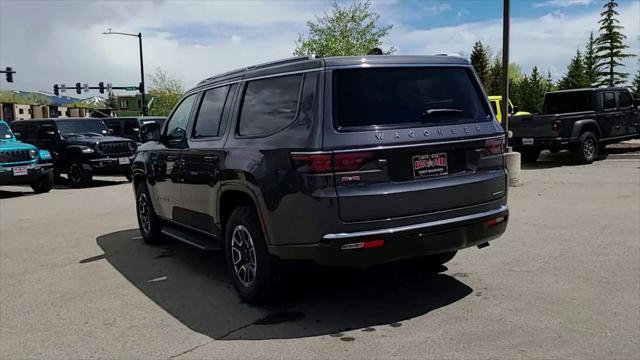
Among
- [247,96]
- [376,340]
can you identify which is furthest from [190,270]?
[376,340]

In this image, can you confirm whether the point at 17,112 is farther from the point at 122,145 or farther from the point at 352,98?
the point at 352,98

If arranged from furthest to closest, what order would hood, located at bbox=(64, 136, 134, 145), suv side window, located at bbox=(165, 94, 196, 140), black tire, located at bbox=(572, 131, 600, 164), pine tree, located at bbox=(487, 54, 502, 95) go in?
1. pine tree, located at bbox=(487, 54, 502, 95)
2. hood, located at bbox=(64, 136, 134, 145)
3. black tire, located at bbox=(572, 131, 600, 164)
4. suv side window, located at bbox=(165, 94, 196, 140)

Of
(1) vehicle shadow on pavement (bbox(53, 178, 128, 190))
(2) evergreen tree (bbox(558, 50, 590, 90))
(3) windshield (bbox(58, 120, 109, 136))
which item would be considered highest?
(2) evergreen tree (bbox(558, 50, 590, 90))

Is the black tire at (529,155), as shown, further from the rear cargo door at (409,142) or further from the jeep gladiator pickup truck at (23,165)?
the rear cargo door at (409,142)

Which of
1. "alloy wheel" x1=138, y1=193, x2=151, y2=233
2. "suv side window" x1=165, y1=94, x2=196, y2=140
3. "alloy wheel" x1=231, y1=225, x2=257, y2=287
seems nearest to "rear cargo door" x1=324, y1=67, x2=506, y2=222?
"alloy wheel" x1=231, y1=225, x2=257, y2=287

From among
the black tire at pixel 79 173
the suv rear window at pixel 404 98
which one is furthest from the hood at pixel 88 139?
the suv rear window at pixel 404 98

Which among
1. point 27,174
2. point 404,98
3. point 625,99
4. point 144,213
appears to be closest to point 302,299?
point 404,98

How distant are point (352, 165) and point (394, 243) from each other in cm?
63

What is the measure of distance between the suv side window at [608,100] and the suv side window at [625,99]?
31 centimetres

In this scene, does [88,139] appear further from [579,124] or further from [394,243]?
[394,243]

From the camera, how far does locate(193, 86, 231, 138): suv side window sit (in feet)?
18.0

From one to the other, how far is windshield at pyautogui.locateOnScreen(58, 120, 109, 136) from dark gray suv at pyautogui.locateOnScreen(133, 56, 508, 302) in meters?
13.6

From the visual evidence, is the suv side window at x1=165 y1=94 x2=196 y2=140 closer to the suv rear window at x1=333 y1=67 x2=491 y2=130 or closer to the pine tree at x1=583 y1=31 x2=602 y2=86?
the suv rear window at x1=333 y1=67 x2=491 y2=130

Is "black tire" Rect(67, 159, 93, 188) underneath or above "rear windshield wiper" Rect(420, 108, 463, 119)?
underneath
